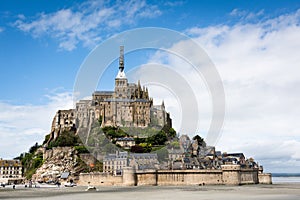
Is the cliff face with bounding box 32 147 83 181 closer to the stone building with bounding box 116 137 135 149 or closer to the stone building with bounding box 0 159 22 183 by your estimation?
the stone building with bounding box 0 159 22 183

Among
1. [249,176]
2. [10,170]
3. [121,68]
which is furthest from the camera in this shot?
[121,68]

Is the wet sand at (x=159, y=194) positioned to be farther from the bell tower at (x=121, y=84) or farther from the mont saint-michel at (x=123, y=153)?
the bell tower at (x=121, y=84)

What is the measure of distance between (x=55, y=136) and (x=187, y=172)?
39.8 m

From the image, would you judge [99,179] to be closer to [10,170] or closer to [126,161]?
[126,161]

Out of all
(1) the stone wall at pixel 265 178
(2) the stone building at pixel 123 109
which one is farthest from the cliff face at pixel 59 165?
(1) the stone wall at pixel 265 178

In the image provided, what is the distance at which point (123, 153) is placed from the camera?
2621 inches

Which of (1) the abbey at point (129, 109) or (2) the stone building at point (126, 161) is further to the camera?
(1) the abbey at point (129, 109)

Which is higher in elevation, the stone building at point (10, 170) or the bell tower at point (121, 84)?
the bell tower at point (121, 84)

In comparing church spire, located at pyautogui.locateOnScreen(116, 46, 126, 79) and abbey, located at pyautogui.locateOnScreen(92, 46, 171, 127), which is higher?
church spire, located at pyautogui.locateOnScreen(116, 46, 126, 79)

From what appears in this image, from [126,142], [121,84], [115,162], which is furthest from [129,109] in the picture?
[115,162]

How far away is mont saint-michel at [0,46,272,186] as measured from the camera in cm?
5988

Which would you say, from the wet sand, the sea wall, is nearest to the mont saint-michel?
the sea wall

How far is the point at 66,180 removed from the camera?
65625 mm

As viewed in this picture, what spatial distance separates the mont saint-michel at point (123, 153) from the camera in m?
59.9
